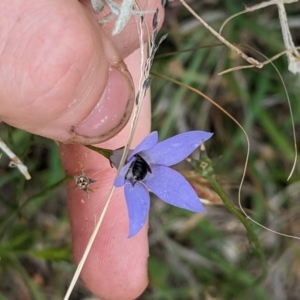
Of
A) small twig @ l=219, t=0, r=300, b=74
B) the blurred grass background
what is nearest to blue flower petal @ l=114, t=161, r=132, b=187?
small twig @ l=219, t=0, r=300, b=74

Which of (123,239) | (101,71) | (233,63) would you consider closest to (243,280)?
(123,239)

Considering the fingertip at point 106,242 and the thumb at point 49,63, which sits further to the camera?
the fingertip at point 106,242

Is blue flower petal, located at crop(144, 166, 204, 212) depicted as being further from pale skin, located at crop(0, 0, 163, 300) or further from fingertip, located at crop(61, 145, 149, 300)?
fingertip, located at crop(61, 145, 149, 300)

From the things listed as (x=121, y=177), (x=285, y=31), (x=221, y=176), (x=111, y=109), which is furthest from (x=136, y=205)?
(x=221, y=176)

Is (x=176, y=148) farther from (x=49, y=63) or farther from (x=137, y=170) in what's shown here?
(x=49, y=63)

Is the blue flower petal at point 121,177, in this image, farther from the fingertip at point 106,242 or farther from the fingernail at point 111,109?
the fingertip at point 106,242

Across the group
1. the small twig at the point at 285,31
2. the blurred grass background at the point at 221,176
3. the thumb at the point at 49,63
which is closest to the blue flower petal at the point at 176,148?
the thumb at the point at 49,63
